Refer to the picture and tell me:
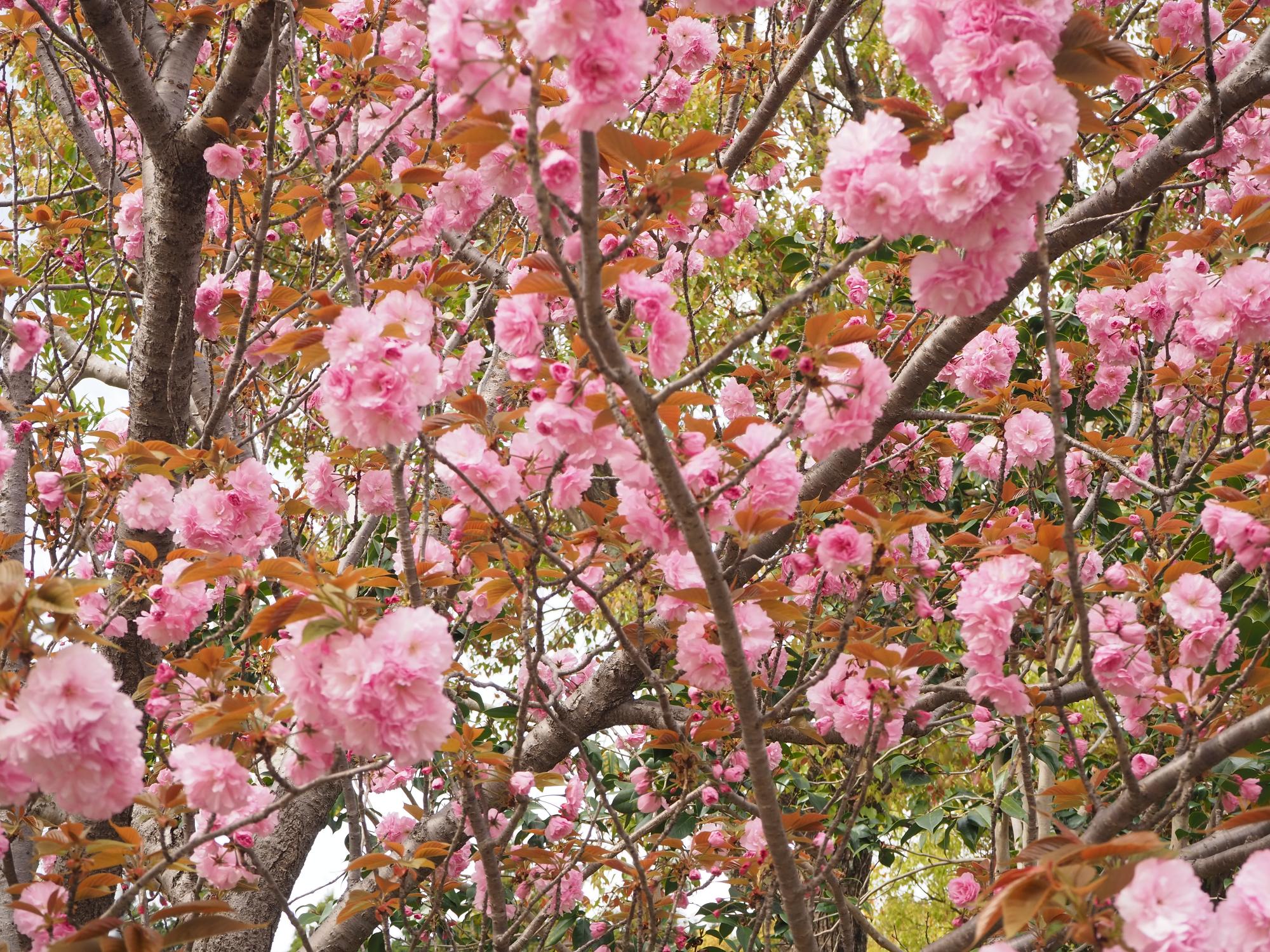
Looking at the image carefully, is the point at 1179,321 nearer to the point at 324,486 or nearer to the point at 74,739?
the point at 324,486

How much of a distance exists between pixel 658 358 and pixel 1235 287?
4.86 feet

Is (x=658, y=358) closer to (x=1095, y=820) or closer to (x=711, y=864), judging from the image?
(x=1095, y=820)

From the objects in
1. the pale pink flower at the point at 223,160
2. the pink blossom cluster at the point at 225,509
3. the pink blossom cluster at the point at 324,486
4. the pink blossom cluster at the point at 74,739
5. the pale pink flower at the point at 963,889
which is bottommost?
the pale pink flower at the point at 963,889

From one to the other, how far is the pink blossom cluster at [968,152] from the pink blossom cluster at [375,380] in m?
0.66

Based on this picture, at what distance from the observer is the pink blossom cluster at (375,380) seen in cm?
153

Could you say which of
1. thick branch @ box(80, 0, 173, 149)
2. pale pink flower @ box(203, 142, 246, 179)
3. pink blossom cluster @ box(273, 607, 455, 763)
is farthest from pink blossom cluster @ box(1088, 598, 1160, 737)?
thick branch @ box(80, 0, 173, 149)

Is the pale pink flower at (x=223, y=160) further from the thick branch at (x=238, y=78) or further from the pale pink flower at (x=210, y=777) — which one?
the pale pink flower at (x=210, y=777)

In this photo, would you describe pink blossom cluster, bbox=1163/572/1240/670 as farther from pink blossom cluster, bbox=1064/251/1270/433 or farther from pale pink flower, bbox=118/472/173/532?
pale pink flower, bbox=118/472/173/532

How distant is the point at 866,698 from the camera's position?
73.8 inches

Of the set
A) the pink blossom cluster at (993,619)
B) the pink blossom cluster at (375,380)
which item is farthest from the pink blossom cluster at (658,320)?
the pink blossom cluster at (993,619)

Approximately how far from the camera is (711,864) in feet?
8.21

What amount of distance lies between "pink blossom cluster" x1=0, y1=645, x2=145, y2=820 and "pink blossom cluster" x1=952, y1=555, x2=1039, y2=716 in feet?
4.51

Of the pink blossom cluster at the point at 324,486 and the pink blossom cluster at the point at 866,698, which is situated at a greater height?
the pink blossom cluster at the point at 324,486

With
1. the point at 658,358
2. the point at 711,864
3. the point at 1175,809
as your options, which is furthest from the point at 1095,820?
the point at 658,358
